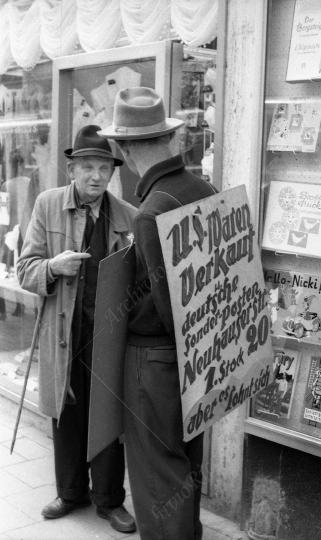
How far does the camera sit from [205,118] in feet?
14.0

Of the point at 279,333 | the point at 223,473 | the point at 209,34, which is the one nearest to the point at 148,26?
the point at 209,34

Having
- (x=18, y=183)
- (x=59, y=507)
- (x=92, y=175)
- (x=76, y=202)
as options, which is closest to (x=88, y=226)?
(x=76, y=202)

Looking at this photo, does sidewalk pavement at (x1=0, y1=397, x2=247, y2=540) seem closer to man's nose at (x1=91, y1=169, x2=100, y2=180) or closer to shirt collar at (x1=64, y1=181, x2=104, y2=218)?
shirt collar at (x1=64, y1=181, x2=104, y2=218)

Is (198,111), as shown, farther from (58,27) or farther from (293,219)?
(58,27)

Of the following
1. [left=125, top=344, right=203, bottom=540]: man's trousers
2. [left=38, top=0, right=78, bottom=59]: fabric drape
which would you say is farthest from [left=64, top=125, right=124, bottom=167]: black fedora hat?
[left=38, top=0, right=78, bottom=59]: fabric drape

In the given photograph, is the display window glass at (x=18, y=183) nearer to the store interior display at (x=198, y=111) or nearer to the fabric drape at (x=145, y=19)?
the fabric drape at (x=145, y=19)

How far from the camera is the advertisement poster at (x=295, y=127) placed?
11.9 feet

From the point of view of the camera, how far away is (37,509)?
424cm

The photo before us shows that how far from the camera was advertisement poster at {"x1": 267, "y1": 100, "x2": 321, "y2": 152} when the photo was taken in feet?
11.9

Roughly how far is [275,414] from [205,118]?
159 centimetres

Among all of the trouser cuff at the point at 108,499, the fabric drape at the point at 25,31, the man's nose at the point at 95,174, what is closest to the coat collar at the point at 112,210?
the man's nose at the point at 95,174

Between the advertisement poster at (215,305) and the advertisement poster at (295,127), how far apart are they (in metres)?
0.76

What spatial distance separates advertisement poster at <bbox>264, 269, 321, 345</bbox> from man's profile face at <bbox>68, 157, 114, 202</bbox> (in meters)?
0.92

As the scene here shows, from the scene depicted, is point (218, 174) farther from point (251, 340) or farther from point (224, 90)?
point (251, 340)
